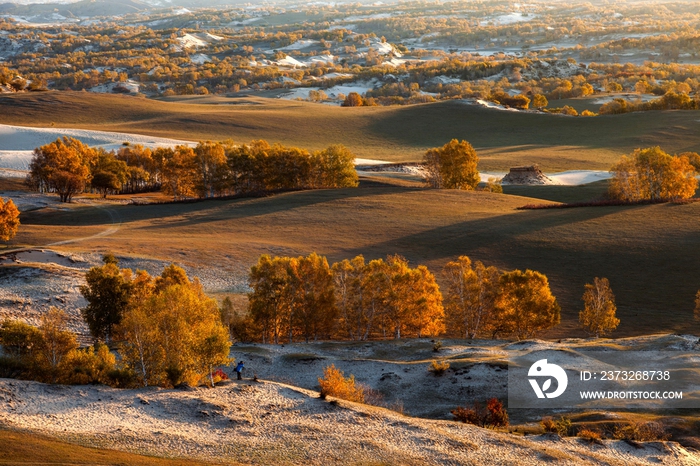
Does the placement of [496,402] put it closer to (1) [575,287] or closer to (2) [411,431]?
(2) [411,431]

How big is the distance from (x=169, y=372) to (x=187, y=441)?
8.52 m

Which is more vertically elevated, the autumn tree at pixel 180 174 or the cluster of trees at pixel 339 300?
the autumn tree at pixel 180 174

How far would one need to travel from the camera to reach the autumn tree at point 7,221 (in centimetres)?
7194

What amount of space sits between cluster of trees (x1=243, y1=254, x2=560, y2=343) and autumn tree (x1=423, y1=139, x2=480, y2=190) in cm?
5554

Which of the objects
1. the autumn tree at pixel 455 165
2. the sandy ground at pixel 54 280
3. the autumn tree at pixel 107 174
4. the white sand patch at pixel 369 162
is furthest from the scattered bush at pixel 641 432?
the white sand patch at pixel 369 162

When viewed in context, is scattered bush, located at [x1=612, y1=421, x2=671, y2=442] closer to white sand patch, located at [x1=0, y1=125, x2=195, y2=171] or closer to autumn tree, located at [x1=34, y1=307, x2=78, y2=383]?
autumn tree, located at [x1=34, y1=307, x2=78, y2=383]

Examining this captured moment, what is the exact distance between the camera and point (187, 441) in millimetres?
32688

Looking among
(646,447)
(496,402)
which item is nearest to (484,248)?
(496,402)

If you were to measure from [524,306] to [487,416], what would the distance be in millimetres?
20496

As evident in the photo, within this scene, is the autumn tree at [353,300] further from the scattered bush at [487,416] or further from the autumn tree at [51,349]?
the autumn tree at [51,349]

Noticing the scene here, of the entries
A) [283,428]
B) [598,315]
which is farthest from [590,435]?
[598,315]

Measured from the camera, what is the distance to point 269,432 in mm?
34656

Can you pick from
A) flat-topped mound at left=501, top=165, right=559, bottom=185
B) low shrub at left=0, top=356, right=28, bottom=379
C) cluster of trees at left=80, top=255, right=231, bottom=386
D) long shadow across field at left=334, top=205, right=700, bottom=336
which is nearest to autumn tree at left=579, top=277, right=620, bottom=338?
long shadow across field at left=334, top=205, right=700, bottom=336

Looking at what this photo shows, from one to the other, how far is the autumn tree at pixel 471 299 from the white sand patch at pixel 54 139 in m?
96.2
